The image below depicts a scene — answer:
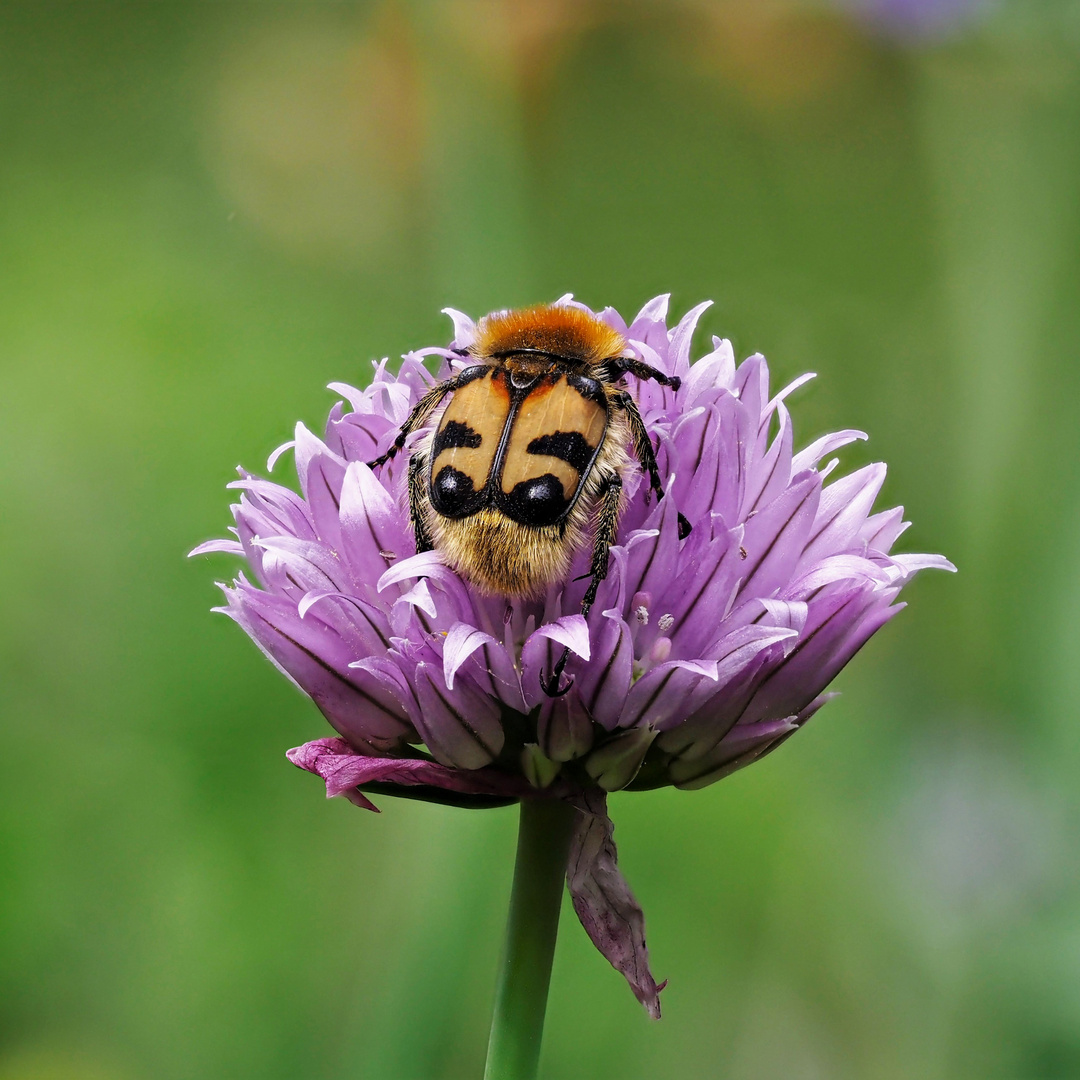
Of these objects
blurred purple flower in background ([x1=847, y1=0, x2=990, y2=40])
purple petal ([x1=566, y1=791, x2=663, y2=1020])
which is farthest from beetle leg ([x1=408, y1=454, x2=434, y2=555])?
blurred purple flower in background ([x1=847, y1=0, x2=990, y2=40])

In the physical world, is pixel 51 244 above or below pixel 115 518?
above

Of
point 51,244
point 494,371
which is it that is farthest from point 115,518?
point 494,371

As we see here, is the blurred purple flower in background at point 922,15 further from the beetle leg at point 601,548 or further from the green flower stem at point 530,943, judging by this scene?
the green flower stem at point 530,943

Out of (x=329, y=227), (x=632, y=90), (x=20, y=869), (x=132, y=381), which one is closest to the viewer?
(x=20, y=869)

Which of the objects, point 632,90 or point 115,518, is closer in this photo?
point 115,518

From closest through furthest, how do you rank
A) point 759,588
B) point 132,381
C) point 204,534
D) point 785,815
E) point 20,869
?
point 759,588 → point 20,869 → point 785,815 → point 204,534 → point 132,381

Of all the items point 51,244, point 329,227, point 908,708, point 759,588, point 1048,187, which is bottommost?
point 759,588

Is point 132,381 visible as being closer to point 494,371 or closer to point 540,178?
point 540,178

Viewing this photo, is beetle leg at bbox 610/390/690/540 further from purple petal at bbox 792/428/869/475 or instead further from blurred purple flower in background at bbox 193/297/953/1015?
purple petal at bbox 792/428/869/475
